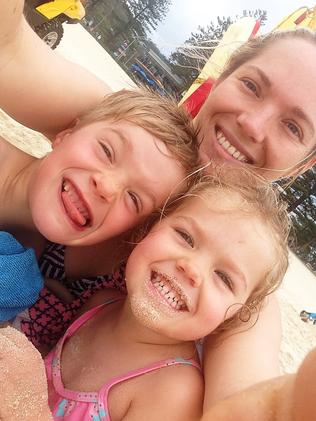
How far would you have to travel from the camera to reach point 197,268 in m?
1.04

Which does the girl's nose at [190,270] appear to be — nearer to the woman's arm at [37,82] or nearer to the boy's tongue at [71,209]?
the boy's tongue at [71,209]

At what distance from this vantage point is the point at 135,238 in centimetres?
124

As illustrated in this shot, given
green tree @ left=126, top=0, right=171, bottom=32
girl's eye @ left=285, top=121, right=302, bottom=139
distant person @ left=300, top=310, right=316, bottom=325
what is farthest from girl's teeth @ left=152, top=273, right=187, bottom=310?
green tree @ left=126, top=0, right=171, bottom=32

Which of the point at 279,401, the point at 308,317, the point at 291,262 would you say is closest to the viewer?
the point at 279,401

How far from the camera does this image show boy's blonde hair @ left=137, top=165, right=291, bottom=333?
1141 millimetres

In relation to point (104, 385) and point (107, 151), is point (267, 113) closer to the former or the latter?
point (107, 151)

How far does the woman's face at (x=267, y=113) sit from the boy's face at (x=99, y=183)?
23 cm

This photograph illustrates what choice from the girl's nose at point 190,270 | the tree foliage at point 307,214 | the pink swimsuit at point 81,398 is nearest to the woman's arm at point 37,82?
the girl's nose at point 190,270

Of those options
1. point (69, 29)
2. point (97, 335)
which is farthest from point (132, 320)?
point (69, 29)

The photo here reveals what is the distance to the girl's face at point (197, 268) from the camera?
102 cm

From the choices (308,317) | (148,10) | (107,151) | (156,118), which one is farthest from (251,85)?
(148,10)

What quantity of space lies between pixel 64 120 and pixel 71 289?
43cm

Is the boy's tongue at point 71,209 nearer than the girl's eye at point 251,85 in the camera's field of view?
Yes

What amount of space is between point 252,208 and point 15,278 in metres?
0.55
